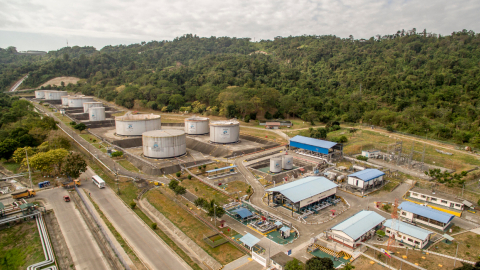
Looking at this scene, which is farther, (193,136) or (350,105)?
(350,105)

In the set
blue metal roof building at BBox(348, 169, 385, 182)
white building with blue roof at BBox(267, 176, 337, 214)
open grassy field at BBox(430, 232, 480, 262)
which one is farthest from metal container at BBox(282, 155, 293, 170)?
open grassy field at BBox(430, 232, 480, 262)

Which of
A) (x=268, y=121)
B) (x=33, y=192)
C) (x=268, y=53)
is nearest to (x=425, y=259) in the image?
(x=33, y=192)

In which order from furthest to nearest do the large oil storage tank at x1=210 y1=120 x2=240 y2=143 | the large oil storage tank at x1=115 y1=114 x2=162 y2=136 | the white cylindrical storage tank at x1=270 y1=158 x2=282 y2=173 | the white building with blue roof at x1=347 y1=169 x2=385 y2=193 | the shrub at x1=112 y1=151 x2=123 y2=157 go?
the large oil storage tank at x1=115 y1=114 x2=162 y2=136, the large oil storage tank at x1=210 y1=120 x2=240 y2=143, the shrub at x1=112 y1=151 x2=123 y2=157, the white cylindrical storage tank at x1=270 y1=158 x2=282 y2=173, the white building with blue roof at x1=347 y1=169 x2=385 y2=193

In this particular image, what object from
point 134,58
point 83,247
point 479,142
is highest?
point 134,58

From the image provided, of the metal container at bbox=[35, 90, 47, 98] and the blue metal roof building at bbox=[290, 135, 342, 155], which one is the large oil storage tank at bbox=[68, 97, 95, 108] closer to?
the metal container at bbox=[35, 90, 47, 98]

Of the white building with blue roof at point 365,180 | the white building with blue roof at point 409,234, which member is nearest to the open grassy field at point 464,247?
the white building with blue roof at point 409,234

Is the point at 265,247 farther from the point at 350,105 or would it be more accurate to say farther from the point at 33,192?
the point at 350,105
